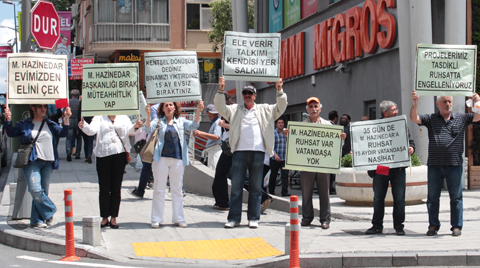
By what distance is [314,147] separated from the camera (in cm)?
852

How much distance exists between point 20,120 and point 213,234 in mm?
3375

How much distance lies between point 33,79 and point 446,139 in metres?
5.62

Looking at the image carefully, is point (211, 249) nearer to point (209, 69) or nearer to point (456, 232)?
point (456, 232)

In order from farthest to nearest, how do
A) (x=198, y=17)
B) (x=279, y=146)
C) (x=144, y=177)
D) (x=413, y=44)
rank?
(x=198, y=17) → (x=279, y=146) → (x=413, y=44) → (x=144, y=177)

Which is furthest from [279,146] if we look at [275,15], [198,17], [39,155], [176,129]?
[198,17]

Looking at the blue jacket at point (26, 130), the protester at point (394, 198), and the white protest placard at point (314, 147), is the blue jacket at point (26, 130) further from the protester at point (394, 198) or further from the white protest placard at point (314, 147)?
the protester at point (394, 198)

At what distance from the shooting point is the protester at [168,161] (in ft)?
27.8

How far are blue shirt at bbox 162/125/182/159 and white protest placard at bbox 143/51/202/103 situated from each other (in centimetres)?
49

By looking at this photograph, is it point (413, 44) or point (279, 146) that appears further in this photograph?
point (279, 146)

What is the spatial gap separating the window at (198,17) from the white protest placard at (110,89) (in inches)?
1189

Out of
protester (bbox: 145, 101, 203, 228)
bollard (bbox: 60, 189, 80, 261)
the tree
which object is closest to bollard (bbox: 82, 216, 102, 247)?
bollard (bbox: 60, 189, 80, 261)

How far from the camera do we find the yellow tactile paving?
698 cm

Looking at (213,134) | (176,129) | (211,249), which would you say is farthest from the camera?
(213,134)

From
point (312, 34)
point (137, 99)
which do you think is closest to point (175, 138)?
point (137, 99)
